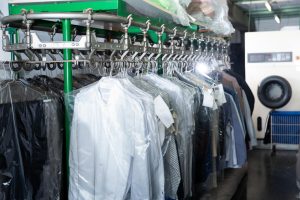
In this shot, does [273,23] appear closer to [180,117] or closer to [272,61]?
[272,61]

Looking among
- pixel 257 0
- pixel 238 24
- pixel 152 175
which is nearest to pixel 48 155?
pixel 152 175

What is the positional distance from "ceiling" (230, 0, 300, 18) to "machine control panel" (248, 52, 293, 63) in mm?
2319

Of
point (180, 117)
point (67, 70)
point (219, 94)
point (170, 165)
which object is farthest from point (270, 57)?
point (67, 70)

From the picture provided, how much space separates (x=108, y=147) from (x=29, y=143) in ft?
1.09

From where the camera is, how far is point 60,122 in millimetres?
1678

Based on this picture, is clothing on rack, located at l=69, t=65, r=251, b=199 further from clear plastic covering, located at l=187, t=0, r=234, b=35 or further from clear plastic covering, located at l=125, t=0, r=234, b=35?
clear plastic covering, located at l=187, t=0, r=234, b=35

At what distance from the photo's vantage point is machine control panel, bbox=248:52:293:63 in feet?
21.8

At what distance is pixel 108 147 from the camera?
1.62 m

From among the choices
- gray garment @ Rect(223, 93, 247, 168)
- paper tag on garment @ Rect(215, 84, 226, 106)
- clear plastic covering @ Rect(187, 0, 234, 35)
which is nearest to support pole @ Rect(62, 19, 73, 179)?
paper tag on garment @ Rect(215, 84, 226, 106)

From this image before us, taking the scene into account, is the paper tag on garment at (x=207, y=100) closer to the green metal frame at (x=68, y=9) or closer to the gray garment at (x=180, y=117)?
the gray garment at (x=180, y=117)

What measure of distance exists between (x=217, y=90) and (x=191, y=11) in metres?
0.94

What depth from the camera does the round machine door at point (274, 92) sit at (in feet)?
21.2

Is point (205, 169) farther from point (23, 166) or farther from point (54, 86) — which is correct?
point (23, 166)

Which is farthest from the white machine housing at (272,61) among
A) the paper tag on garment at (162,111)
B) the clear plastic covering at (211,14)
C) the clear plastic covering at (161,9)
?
the paper tag on garment at (162,111)
